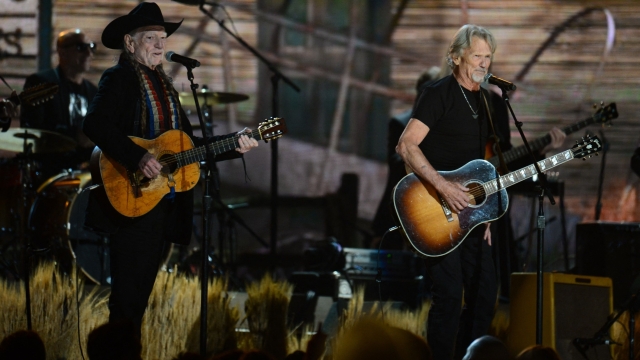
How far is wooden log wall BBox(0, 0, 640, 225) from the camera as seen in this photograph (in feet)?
30.0

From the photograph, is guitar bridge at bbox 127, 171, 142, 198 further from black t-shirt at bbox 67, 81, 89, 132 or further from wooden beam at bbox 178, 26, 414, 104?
wooden beam at bbox 178, 26, 414, 104

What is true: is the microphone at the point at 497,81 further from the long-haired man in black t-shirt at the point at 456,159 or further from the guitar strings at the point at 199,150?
the guitar strings at the point at 199,150

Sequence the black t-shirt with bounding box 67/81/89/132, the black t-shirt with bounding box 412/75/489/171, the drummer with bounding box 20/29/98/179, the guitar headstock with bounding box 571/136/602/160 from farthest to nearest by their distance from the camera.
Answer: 1. the black t-shirt with bounding box 67/81/89/132
2. the drummer with bounding box 20/29/98/179
3. the guitar headstock with bounding box 571/136/602/160
4. the black t-shirt with bounding box 412/75/489/171

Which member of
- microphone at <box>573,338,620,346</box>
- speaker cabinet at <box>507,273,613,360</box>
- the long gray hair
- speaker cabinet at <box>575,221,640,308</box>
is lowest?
microphone at <box>573,338,620,346</box>

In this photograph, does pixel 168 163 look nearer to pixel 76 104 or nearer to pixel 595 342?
pixel 595 342

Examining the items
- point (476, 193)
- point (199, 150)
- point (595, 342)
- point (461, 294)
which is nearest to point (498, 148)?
point (476, 193)

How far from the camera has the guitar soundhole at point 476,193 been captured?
4879mm

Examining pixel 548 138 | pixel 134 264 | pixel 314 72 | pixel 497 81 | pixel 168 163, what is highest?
pixel 314 72

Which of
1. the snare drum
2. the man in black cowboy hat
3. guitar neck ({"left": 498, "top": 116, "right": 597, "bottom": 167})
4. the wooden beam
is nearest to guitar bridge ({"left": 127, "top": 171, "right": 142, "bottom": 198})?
the man in black cowboy hat

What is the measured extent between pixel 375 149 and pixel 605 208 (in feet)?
8.44

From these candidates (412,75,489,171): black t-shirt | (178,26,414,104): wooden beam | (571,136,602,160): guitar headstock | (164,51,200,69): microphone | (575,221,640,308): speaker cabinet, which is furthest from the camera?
(178,26,414,104): wooden beam

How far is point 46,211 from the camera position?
711 cm

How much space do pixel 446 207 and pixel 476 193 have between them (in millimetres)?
207

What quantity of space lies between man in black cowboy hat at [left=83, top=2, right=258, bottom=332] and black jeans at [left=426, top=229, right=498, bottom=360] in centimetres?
136
